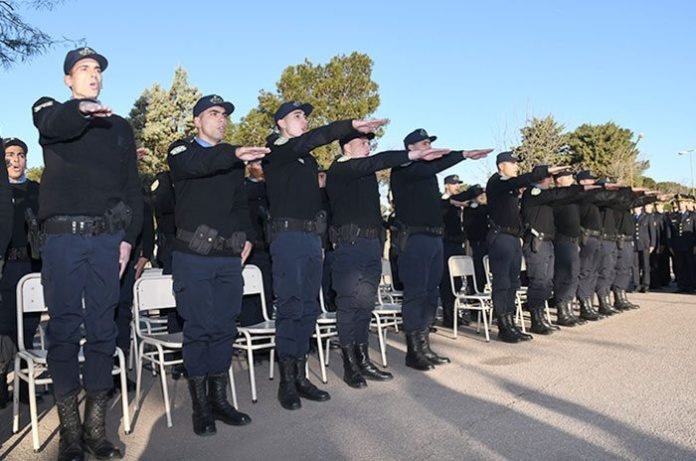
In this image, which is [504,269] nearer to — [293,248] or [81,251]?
[293,248]

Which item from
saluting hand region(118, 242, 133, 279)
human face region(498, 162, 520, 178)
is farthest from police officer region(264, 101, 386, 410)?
human face region(498, 162, 520, 178)

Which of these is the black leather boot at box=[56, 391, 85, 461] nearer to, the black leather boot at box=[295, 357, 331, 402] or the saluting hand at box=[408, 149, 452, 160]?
the black leather boot at box=[295, 357, 331, 402]

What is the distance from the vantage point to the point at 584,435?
371 centimetres

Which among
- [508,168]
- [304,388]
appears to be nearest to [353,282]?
[304,388]

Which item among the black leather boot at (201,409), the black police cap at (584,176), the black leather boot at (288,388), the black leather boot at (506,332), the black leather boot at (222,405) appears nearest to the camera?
the black leather boot at (201,409)

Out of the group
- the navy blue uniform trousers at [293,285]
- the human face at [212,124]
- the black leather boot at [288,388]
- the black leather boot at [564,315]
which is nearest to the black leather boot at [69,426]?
the black leather boot at [288,388]

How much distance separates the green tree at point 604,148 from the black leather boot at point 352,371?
33220 millimetres

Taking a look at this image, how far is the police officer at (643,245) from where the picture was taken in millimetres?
13047

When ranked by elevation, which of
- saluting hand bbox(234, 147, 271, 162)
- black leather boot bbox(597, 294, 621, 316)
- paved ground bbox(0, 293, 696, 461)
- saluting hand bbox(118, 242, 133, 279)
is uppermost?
saluting hand bbox(234, 147, 271, 162)

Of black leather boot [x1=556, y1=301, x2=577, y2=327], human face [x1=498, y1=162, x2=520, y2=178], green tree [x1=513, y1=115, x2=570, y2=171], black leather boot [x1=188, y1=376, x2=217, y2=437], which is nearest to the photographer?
black leather boot [x1=188, y1=376, x2=217, y2=437]

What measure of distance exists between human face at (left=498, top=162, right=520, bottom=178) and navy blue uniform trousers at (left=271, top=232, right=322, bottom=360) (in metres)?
3.29

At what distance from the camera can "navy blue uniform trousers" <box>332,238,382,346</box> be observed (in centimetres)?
537

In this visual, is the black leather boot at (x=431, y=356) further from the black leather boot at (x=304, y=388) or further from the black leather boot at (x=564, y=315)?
the black leather boot at (x=564, y=315)

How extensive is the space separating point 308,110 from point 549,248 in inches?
167
